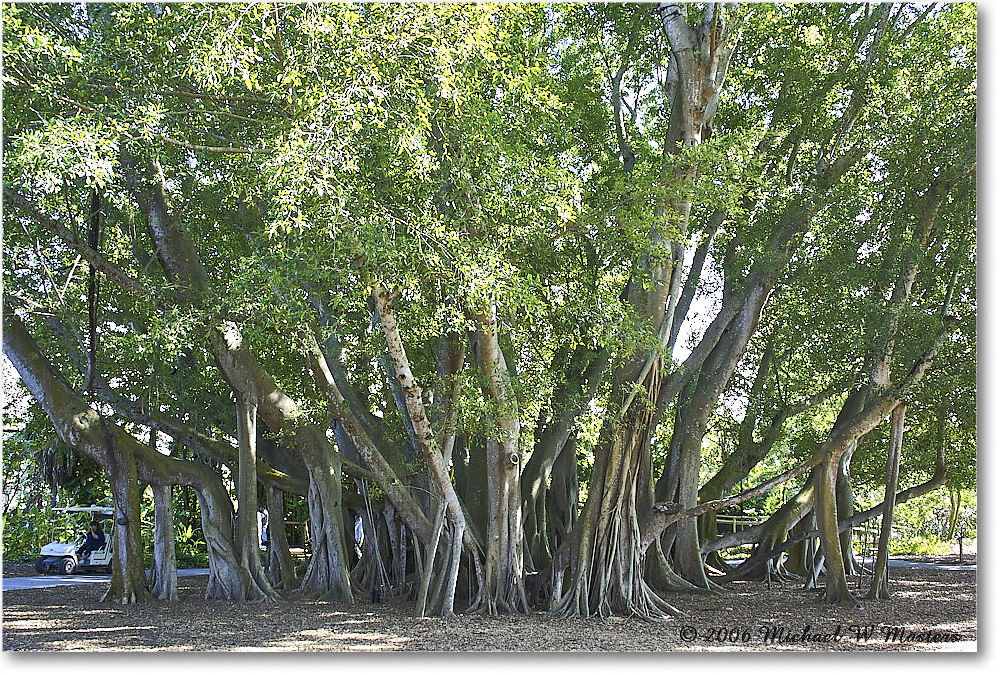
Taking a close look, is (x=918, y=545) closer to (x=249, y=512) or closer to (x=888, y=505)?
(x=888, y=505)

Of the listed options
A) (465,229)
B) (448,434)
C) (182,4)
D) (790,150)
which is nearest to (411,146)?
(465,229)

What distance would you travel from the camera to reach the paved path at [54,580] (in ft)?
28.2

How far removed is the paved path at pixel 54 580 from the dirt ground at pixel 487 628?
1.78 meters

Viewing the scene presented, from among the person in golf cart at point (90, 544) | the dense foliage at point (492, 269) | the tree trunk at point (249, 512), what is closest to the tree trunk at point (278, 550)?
the dense foliage at point (492, 269)

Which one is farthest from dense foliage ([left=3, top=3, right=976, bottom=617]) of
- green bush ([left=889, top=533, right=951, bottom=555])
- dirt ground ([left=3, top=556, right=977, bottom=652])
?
green bush ([left=889, top=533, right=951, bottom=555])

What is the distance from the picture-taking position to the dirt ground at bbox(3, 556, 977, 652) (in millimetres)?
5184

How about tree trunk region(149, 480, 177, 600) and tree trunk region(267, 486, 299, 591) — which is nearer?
tree trunk region(149, 480, 177, 600)

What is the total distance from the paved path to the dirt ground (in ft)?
5.84

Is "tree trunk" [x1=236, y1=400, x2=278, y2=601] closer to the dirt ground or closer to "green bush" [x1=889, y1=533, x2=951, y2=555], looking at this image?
the dirt ground

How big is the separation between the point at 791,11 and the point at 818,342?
98.0 inches

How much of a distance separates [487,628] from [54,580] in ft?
18.9

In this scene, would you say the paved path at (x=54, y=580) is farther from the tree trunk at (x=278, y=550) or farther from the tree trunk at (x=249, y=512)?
the tree trunk at (x=249, y=512)

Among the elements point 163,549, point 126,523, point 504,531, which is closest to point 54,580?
point 163,549

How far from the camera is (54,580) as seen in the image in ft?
30.2
